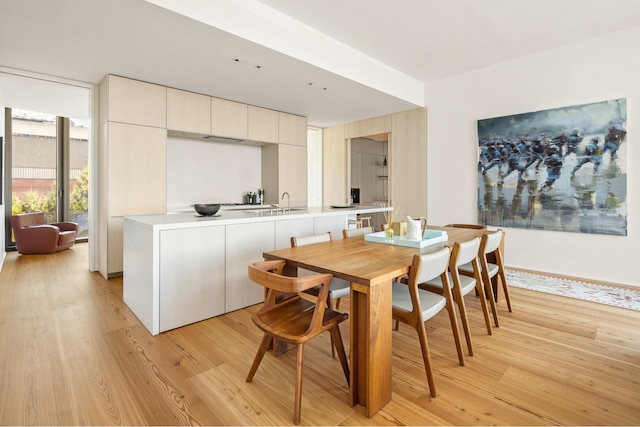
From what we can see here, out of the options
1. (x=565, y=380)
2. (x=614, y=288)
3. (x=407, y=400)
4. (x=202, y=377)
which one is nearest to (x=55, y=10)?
(x=202, y=377)

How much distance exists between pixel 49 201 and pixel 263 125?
4.71 m

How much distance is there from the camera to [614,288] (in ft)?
11.7

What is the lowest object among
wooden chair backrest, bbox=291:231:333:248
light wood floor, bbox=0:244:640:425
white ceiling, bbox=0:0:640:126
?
light wood floor, bbox=0:244:640:425

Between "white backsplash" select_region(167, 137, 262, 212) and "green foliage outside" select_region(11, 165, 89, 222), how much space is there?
3.34 meters

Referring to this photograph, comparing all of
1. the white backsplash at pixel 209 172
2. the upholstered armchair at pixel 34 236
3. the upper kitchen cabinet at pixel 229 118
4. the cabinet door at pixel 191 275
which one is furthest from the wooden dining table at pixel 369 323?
the upholstered armchair at pixel 34 236

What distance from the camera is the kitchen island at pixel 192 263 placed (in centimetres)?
247

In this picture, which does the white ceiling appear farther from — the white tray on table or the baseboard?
the baseboard

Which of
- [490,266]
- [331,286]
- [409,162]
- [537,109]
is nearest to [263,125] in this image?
[409,162]

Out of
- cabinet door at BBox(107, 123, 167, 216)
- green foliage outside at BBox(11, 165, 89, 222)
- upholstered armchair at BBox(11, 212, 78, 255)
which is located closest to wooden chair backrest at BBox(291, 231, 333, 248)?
cabinet door at BBox(107, 123, 167, 216)

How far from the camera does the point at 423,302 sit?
1.88 m

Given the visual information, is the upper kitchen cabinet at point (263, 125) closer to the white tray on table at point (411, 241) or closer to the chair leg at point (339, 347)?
the white tray on table at point (411, 241)

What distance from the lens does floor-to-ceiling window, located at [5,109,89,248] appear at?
6.00m

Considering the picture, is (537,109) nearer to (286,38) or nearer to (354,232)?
(354,232)

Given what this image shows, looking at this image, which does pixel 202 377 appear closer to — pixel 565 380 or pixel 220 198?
pixel 565 380
